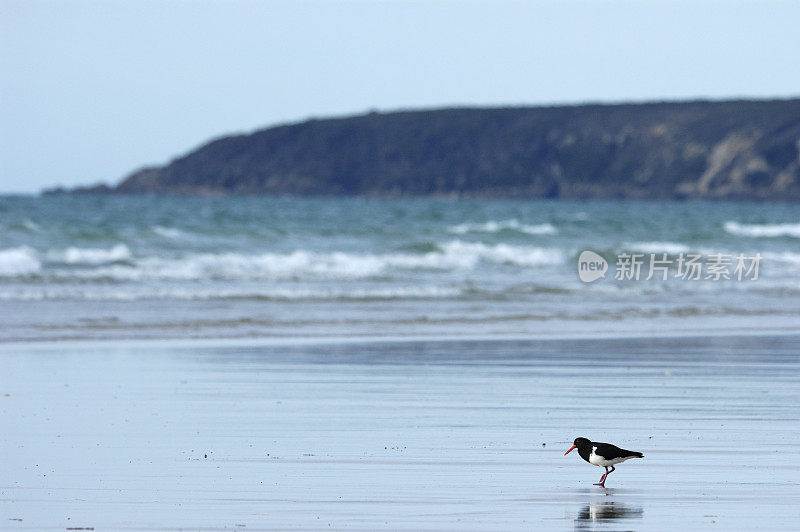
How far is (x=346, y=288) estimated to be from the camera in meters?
20.0

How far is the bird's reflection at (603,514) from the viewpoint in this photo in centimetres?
523

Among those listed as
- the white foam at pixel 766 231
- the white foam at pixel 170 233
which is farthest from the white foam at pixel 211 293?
the white foam at pixel 766 231

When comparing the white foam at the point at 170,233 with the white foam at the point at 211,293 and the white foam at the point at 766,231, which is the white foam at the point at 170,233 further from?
the white foam at the point at 766,231

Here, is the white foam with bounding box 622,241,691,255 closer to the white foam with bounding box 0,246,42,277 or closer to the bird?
the white foam with bounding box 0,246,42,277

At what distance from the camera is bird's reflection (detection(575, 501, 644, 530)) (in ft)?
17.2

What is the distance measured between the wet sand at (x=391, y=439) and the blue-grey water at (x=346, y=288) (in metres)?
3.04

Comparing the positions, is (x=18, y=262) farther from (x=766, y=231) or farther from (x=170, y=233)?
(x=766, y=231)

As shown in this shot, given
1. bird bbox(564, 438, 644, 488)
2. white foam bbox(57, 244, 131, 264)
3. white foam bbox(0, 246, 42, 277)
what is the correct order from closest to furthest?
1. bird bbox(564, 438, 644, 488)
2. white foam bbox(0, 246, 42, 277)
3. white foam bbox(57, 244, 131, 264)

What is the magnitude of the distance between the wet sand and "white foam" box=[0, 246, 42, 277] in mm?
12451

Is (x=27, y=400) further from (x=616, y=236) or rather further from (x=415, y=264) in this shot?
(x=616, y=236)

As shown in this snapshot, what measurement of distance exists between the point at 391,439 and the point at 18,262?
760 inches

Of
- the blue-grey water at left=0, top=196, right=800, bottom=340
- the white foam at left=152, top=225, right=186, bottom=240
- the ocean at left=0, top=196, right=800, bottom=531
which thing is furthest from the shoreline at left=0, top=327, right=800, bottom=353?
the white foam at left=152, top=225, right=186, bottom=240

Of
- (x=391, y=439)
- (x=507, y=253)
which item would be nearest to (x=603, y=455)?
(x=391, y=439)

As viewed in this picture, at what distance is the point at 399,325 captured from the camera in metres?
14.4
